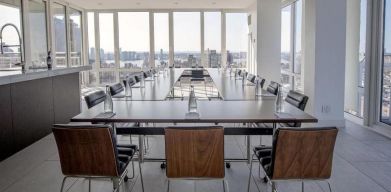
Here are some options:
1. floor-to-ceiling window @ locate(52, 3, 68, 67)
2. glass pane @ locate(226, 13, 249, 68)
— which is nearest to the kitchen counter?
floor-to-ceiling window @ locate(52, 3, 68, 67)

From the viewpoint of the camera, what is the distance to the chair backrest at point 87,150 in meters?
Result: 2.37

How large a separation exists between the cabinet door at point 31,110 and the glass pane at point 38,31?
4.13 metres

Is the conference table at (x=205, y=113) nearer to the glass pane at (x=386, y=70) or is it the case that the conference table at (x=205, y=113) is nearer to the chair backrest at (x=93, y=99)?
the chair backrest at (x=93, y=99)

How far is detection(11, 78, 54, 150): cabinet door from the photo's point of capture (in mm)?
4629

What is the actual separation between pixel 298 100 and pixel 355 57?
13.1 feet

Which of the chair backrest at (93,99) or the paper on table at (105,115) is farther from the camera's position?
the chair backrest at (93,99)

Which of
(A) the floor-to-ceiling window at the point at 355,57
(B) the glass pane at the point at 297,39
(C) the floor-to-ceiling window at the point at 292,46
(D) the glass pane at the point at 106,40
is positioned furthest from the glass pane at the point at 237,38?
(A) the floor-to-ceiling window at the point at 355,57

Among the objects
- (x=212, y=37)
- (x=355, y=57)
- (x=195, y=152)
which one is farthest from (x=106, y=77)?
(x=195, y=152)

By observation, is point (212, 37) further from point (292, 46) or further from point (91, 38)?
point (91, 38)

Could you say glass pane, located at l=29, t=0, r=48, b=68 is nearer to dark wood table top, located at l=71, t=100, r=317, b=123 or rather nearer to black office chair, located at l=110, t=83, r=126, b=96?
black office chair, located at l=110, t=83, r=126, b=96

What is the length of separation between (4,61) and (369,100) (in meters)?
6.75

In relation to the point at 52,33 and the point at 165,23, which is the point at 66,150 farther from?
the point at 165,23

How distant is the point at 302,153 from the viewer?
2.34m

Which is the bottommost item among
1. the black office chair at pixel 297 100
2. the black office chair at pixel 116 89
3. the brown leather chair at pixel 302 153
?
the brown leather chair at pixel 302 153
